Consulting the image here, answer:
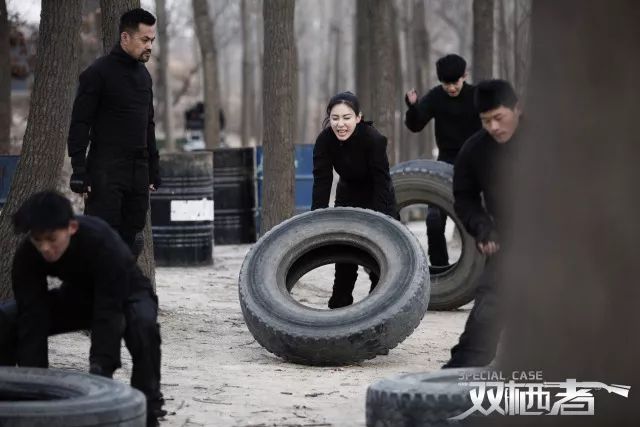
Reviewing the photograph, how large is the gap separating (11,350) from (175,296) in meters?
6.29

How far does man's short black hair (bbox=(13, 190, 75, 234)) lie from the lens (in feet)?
23.1

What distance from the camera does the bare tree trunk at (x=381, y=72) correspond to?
20.1 m

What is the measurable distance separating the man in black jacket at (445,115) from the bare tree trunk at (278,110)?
1549 millimetres

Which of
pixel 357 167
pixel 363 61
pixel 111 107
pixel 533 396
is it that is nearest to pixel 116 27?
pixel 111 107

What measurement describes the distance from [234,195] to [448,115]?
717 cm

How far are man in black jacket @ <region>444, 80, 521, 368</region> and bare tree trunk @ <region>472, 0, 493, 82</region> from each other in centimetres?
1217

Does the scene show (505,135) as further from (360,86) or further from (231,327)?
(360,86)

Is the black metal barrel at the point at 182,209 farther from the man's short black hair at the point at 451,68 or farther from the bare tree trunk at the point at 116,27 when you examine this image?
the bare tree trunk at the point at 116,27

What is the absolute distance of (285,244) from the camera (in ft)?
36.7

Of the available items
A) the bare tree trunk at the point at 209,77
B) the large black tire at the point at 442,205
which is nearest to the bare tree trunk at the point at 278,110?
the large black tire at the point at 442,205

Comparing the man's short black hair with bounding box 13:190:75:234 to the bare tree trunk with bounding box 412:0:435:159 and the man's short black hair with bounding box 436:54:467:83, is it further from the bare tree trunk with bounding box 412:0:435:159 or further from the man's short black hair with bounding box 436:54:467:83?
the bare tree trunk with bounding box 412:0:435:159

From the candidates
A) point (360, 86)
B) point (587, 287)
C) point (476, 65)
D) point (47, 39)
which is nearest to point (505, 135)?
point (587, 287)

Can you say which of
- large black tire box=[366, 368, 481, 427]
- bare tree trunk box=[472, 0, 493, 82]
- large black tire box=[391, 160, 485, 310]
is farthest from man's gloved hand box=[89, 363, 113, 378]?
bare tree trunk box=[472, 0, 493, 82]

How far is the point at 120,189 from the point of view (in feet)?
33.7
